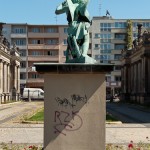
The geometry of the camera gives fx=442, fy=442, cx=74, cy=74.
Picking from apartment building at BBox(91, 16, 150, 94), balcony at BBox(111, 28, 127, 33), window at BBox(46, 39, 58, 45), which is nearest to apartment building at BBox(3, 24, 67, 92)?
window at BBox(46, 39, 58, 45)

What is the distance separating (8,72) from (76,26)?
216ft

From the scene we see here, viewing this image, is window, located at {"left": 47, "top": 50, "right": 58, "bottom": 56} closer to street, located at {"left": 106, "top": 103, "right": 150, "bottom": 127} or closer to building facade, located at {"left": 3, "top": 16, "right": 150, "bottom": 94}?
building facade, located at {"left": 3, "top": 16, "right": 150, "bottom": 94}

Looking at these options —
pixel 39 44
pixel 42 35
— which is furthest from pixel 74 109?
pixel 39 44

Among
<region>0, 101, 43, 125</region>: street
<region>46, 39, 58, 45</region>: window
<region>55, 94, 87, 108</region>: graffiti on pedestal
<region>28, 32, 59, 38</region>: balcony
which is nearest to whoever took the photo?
<region>55, 94, 87, 108</region>: graffiti on pedestal

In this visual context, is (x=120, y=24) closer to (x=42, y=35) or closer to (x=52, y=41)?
(x=52, y=41)

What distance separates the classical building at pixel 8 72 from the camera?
67.8m

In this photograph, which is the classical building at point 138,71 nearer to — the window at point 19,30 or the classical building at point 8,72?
the classical building at point 8,72

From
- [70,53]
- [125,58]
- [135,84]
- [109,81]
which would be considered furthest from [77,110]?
[109,81]

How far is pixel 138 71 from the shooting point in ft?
212

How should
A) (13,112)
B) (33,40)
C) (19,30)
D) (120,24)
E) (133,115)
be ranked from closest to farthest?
(133,115) < (13,112) < (19,30) < (33,40) < (120,24)

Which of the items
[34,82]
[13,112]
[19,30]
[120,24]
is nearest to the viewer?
[13,112]

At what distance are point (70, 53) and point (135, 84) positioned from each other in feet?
186

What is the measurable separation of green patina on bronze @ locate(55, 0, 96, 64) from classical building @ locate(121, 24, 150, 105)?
43.9 metres

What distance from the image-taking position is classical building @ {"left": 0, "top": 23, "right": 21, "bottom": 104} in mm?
67812
